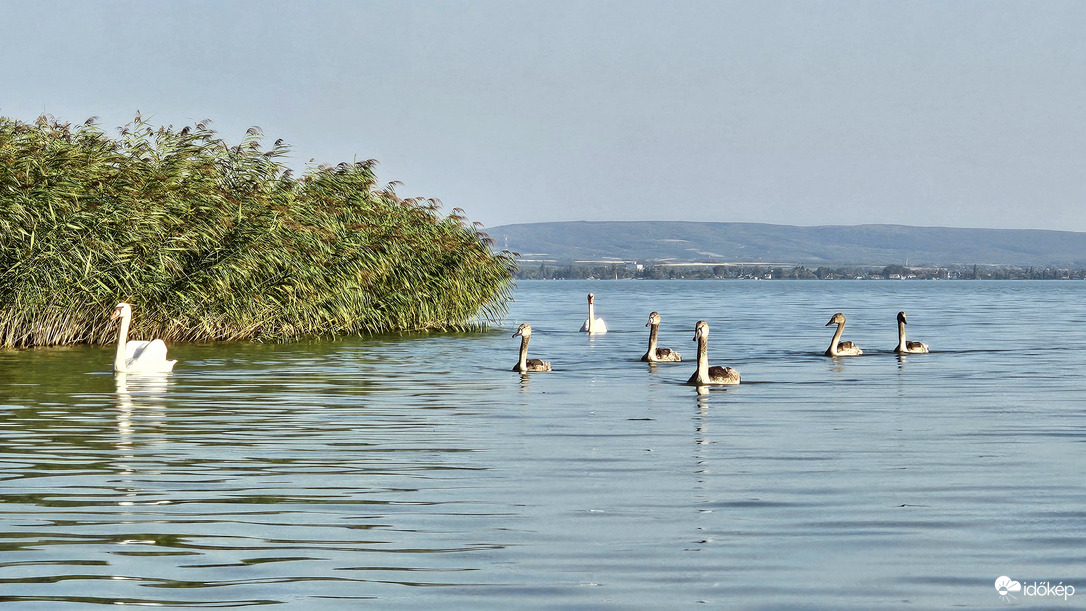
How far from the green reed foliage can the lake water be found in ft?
16.5

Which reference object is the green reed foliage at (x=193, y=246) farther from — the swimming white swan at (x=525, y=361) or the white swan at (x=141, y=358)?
the swimming white swan at (x=525, y=361)

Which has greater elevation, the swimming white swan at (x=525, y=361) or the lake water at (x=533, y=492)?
the swimming white swan at (x=525, y=361)

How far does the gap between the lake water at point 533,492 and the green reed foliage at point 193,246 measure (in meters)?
5.03

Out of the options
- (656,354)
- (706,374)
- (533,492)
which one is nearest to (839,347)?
(656,354)

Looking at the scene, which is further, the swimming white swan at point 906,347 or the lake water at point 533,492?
the swimming white swan at point 906,347

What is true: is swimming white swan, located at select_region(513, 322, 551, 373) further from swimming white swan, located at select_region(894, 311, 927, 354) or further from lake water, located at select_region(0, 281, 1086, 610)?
swimming white swan, located at select_region(894, 311, 927, 354)

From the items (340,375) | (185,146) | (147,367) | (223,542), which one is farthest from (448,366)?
(223,542)

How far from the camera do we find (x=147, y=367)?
73.5 ft

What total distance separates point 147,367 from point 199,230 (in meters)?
7.82

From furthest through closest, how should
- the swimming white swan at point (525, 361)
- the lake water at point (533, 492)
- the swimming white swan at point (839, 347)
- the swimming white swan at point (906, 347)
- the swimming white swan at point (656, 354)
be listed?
1. the swimming white swan at point (906, 347)
2. the swimming white swan at point (839, 347)
3. the swimming white swan at point (656, 354)
4. the swimming white swan at point (525, 361)
5. the lake water at point (533, 492)

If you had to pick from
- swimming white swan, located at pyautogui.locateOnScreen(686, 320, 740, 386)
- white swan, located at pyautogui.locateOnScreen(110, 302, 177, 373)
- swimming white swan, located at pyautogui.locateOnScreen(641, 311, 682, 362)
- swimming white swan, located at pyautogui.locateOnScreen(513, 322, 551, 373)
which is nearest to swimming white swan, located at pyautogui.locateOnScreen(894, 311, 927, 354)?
swimming white swan, located at pyautogui.locateOnScreen(641, 311, 682, 362)

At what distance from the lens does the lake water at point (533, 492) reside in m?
7.62

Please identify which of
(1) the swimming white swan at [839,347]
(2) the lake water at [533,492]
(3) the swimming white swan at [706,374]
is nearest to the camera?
(2) the lake water at [533,492]

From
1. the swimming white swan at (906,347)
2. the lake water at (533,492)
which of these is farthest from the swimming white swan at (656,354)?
the swimming white swan at (906,347)
